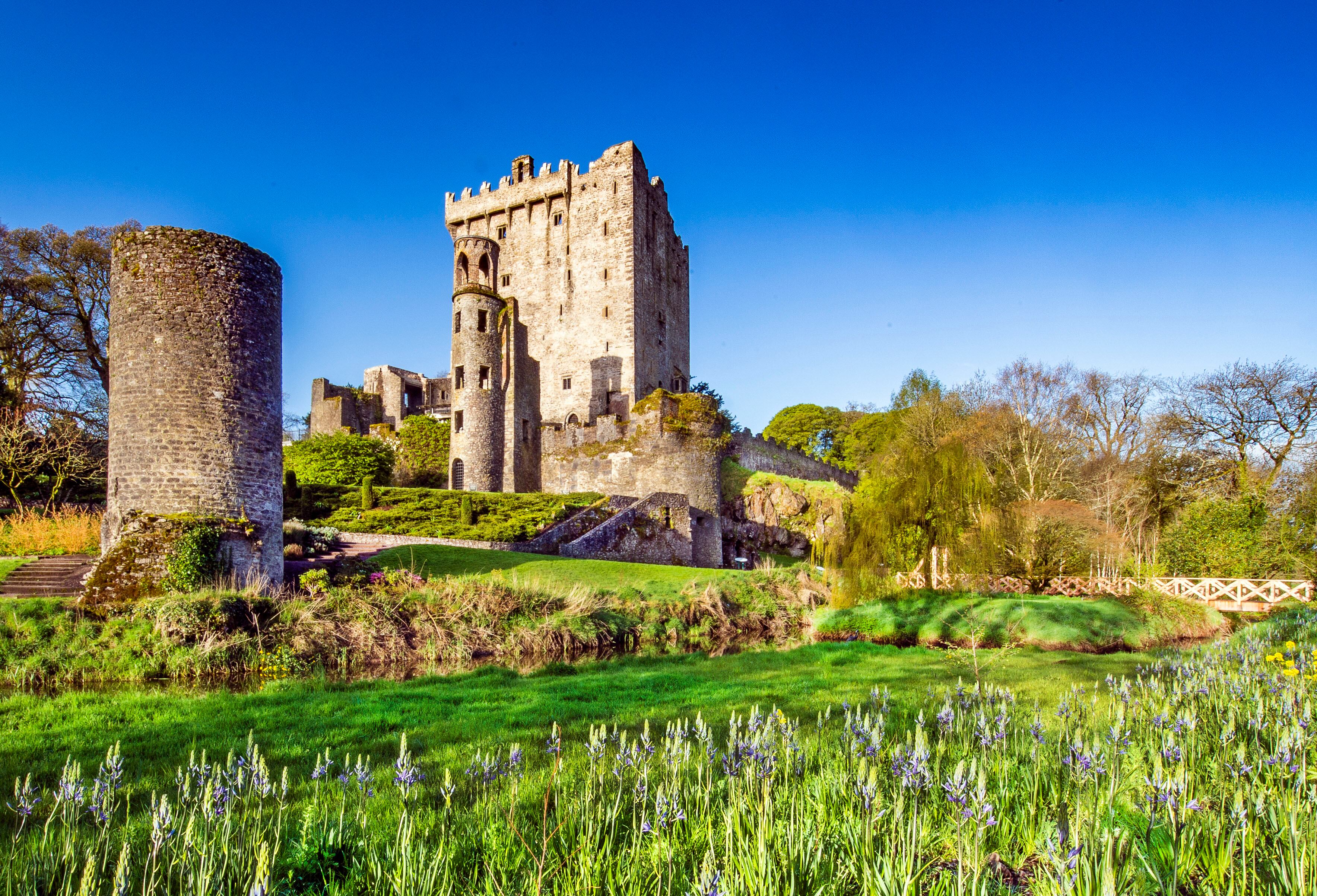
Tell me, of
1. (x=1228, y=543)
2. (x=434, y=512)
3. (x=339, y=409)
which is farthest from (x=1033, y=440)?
(x=339, y=409)

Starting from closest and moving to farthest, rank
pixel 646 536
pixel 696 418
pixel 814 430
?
pixel 646 536 → pixel 696 418 → pixel 814 430

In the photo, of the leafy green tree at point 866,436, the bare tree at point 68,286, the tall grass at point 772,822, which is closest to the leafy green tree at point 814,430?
the leafy green tree at point 866,436

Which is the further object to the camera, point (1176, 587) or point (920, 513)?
point (1176, 587)

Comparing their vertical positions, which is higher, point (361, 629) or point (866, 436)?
point (866, 436)

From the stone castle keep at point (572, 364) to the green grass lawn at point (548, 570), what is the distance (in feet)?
15.5

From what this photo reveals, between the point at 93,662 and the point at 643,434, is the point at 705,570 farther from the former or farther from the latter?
the point at 93,662

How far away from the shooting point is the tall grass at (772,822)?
2678 mm

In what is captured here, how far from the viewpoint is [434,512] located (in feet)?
98.2

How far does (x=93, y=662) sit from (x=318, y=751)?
361 inches

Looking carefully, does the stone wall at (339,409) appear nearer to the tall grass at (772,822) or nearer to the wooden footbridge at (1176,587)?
the wooden footbridge at (1176,587)

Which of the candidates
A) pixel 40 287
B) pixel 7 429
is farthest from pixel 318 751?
pixel 40 287

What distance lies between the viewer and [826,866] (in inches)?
120

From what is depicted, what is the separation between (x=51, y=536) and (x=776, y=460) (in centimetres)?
3376

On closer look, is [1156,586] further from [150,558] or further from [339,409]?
[339,409]
